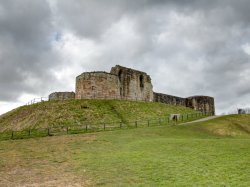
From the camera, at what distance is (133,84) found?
181ft

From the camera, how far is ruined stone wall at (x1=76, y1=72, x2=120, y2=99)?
48094 millimetres

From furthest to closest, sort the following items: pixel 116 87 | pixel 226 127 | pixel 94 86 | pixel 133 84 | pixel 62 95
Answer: pixel 62 95, pixel 133 84, pixel 116 87, pixel 94 86, pixel 226 127

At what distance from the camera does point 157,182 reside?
1234cm

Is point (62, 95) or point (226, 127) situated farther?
point (62, 95)

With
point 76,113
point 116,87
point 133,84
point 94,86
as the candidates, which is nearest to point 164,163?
point 76,113

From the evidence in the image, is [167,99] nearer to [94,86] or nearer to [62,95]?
[94,86]

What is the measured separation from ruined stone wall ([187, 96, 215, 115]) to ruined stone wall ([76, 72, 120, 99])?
27434 millimetres

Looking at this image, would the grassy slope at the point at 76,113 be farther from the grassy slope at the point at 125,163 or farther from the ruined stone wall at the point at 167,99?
the ruined stone wall at the point at 167,99

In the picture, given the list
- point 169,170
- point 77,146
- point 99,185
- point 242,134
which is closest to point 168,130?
point 242,134

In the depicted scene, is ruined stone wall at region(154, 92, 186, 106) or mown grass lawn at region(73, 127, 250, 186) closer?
mown grass lawn at region(73, 127, 250, 186)

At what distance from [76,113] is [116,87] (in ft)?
43.7

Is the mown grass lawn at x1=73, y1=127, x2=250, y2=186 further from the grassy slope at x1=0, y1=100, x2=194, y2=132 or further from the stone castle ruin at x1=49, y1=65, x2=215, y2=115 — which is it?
the stone castle ruin at x1=49, y1=65, x2=215, y2=115

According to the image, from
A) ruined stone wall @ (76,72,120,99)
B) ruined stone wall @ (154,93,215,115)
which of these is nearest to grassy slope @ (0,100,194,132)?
ruined stone wall @ (76,72,120,99)

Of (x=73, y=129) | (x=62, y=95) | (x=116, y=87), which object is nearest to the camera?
(x=73, y=129)
